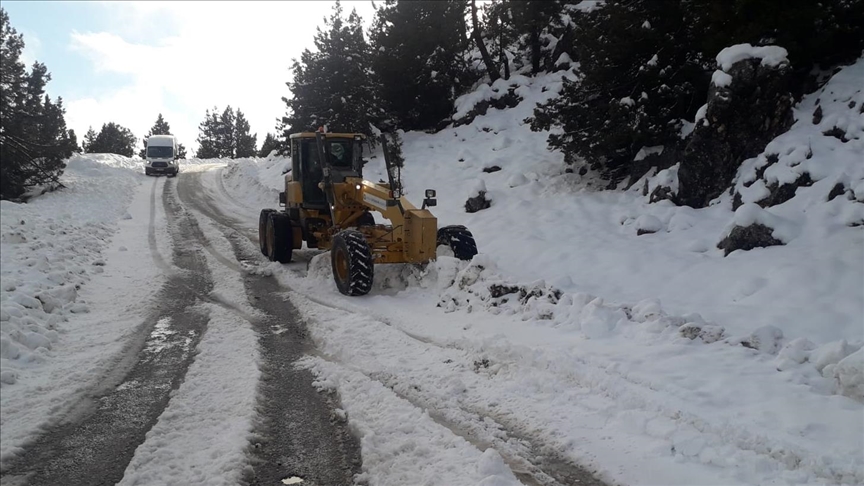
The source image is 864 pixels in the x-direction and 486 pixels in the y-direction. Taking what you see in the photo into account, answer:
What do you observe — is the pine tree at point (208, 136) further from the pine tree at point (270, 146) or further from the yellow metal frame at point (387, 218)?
the yellow metal frame at point (387, 218)

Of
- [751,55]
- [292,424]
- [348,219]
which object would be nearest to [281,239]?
[348,219]

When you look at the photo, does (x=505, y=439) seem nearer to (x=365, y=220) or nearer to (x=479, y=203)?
(x=365, y=220)

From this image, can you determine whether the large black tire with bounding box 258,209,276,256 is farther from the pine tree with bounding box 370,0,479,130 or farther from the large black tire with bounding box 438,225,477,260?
the pine tree with bounding box 370,0,479,130

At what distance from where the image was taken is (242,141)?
7938cm

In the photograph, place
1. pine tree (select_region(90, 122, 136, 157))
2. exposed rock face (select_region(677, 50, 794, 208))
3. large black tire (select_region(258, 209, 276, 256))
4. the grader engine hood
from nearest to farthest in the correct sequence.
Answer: the grader engine hood < exposed rock face (select_region(677, 50, 794, 208)) < large black tire (select_region(258, 209, 276, 256)) < pine tree (select_region(90, 122, 136, 157))

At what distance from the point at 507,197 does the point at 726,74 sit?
20.0 feet

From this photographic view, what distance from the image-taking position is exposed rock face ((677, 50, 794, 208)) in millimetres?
9984

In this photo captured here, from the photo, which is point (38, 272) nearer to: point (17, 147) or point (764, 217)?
point (17, 147)

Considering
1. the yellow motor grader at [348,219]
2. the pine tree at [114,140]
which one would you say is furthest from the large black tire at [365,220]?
the pine tree at [114,140]

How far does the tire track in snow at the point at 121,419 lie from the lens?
386 centimetres

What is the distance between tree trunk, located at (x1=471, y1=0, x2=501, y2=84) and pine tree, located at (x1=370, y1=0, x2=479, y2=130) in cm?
52

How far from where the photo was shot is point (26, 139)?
13.6 m

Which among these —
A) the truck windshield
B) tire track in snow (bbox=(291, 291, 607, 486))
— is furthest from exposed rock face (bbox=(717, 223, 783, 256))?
the truck windshield

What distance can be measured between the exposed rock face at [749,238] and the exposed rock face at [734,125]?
2257 mm
